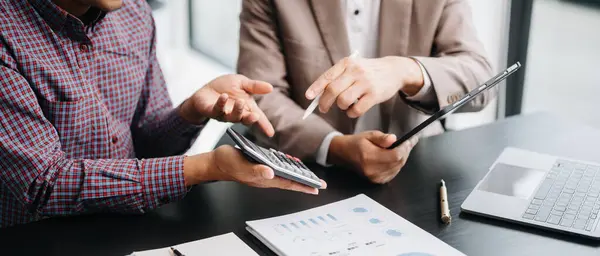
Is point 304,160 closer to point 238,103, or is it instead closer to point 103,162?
point 238,103

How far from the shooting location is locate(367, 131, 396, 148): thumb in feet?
4.42

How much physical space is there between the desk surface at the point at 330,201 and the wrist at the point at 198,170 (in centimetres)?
4

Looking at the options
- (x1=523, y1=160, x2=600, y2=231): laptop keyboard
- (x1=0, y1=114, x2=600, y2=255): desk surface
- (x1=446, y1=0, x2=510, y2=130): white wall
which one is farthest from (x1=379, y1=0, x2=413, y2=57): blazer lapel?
(x1=446, y1=0, x2=510, y2=130): white wall

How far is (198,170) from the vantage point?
127cm

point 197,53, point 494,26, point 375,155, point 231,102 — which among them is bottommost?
point 197,53

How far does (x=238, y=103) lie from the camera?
4.25 feet

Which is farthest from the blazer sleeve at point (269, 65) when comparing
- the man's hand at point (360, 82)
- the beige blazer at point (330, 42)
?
the man's hand at point (360, 82)

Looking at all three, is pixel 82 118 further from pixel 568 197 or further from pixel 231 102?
pixel 568 197

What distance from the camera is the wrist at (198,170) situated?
1.26 meters

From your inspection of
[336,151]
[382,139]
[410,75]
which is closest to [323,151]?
[336,151]

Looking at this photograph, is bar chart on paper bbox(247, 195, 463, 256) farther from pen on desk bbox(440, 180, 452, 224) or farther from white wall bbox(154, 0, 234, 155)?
white wall bbox(154, 0, 234, 155)

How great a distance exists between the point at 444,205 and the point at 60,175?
28.0 inches

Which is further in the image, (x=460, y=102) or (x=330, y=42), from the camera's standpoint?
(x=330, y=42)

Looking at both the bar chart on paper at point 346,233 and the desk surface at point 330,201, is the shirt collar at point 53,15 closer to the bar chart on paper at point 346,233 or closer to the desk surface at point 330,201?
the desk surface at point 330,201
